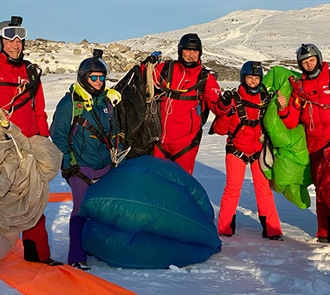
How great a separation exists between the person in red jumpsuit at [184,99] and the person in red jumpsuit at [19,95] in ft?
4.55

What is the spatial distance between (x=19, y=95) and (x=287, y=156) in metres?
2.59

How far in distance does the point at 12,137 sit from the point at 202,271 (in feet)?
5.52

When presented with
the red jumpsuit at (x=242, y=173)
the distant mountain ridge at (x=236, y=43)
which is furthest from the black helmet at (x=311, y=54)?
the distant mountain ridge at (x=236, y=43)

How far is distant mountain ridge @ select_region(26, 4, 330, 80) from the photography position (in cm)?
2466

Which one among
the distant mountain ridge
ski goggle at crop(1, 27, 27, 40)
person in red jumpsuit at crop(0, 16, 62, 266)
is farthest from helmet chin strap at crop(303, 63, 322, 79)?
the distant mountain ridge

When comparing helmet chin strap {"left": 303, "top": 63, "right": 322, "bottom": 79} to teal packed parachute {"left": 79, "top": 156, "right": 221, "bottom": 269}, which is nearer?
teal packed parachute {"left": 79, "top": 156, "right": 221, "bottom": 269}

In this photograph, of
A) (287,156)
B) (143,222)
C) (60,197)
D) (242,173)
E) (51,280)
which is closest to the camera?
(51,280)

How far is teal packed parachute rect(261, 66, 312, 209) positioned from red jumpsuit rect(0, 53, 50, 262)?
2.14 metres

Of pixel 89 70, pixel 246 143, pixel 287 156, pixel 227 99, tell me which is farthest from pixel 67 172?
pixel 287 156

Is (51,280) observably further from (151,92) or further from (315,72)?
(315,72)

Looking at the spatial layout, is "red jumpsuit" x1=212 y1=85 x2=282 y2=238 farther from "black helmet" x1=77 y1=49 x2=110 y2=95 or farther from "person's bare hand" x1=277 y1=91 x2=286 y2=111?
"black helmet" x1=77 y1=49 x2=110 y2=95

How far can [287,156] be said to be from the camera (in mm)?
5148

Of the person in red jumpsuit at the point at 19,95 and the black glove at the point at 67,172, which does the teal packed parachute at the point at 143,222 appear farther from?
the person in red jumpsuit at the point at 19,95

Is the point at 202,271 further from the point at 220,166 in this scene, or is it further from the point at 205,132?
the point at 205,132
